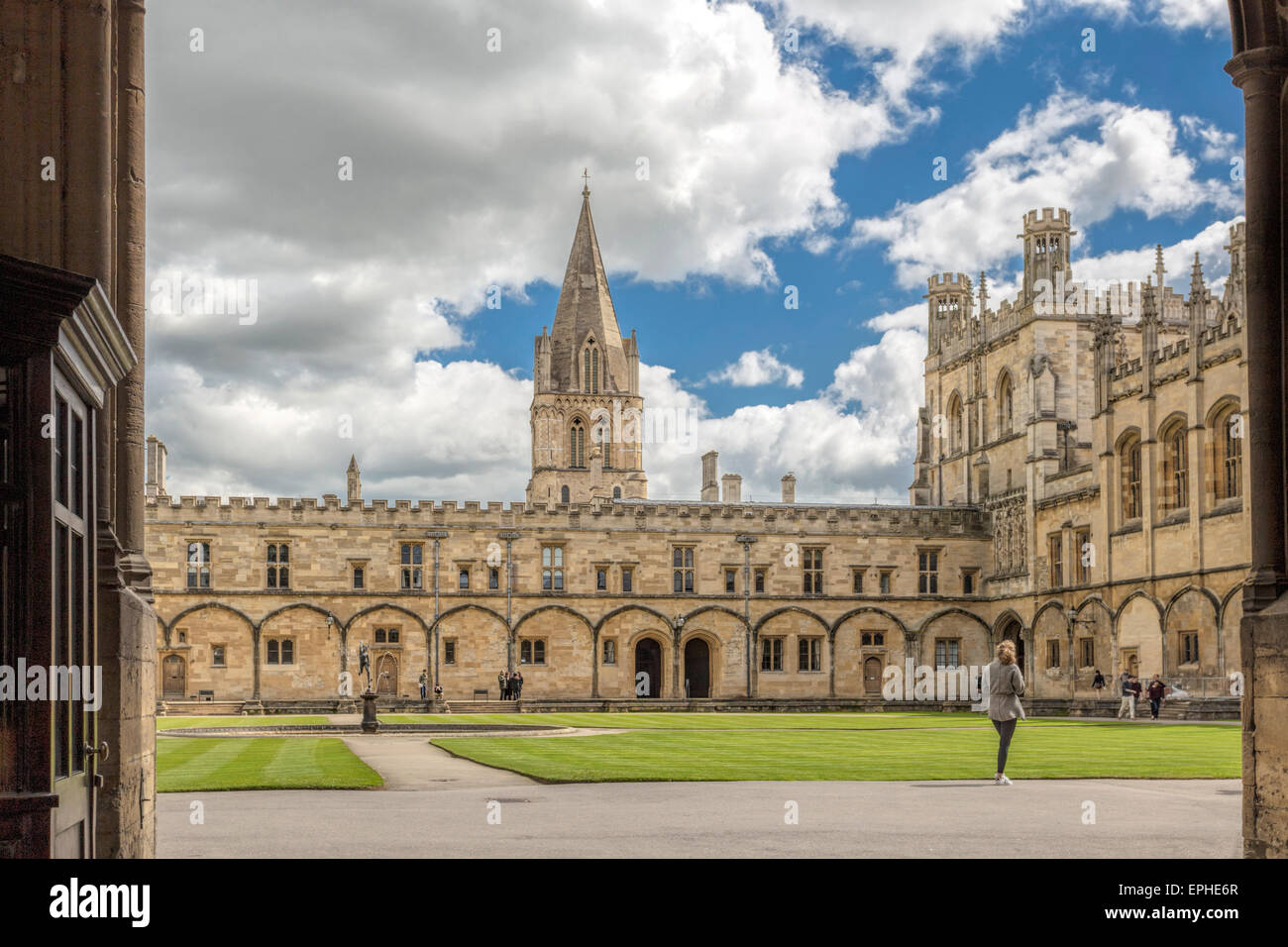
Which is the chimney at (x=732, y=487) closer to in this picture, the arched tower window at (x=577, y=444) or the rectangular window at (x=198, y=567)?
the rectangular window at (x=198, y=567)

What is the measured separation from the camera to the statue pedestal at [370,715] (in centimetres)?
2991

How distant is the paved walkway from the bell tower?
249 feet

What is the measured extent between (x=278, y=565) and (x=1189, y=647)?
3092 centimetres

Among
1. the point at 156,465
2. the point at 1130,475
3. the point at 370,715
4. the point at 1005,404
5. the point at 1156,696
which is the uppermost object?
the point at 1005,404

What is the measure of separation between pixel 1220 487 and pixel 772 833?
32867 mm

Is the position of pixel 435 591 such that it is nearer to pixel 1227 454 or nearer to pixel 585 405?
pixel 1227 454

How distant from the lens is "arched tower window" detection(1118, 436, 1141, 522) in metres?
44.5

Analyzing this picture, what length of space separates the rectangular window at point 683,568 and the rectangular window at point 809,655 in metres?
4.90

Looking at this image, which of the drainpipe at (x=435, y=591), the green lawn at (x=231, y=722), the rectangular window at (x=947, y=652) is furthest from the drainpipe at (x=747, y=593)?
the green lawn at (x=231, y=722)

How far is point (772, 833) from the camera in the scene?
34.1ft

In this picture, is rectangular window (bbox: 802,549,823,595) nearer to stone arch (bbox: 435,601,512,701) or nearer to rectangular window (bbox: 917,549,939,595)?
rectangular window (bbox: 917,549,939,595)

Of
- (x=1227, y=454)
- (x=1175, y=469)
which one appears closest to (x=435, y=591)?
(x=1175, y=469)

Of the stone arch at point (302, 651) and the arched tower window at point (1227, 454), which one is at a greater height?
the arched tower window at point (1227, 454)

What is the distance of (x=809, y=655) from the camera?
54.7 metres
